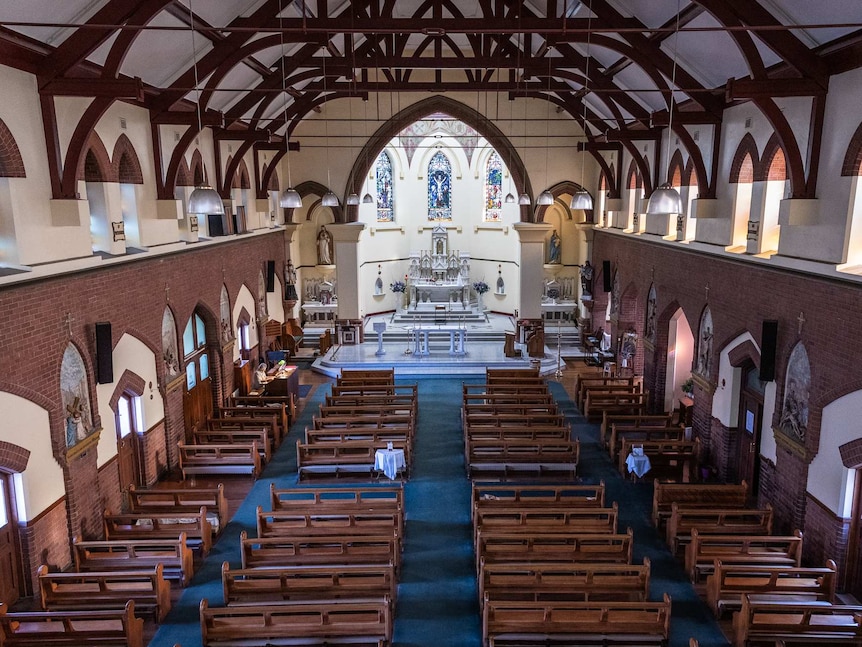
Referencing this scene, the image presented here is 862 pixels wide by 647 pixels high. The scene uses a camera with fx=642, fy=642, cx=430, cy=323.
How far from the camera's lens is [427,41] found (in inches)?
640

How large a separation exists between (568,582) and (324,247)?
2008cm

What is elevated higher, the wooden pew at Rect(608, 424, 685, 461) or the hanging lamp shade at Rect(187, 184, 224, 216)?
the hanging lamp shade at Rect(187, 184, 224, 216)

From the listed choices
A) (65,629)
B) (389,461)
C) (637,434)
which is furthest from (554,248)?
(65,629)

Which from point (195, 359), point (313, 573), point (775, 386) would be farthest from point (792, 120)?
point (195, 359)

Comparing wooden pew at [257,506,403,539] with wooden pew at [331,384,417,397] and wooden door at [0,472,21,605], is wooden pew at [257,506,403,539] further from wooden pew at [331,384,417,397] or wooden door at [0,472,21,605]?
wooden pew at [331,384,417,397]

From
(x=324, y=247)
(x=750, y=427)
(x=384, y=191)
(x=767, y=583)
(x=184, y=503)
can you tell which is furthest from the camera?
(x=384, y=191)

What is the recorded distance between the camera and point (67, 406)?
9898 mm

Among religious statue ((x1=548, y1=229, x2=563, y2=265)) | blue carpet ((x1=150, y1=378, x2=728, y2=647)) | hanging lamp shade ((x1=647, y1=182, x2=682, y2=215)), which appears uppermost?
hanging lamp shade ((x1=647, y1=182, x2=682, y2=215))

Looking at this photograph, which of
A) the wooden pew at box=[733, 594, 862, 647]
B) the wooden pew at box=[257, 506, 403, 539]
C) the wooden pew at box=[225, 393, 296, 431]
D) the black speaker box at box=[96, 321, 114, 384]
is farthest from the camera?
the wooden pew at box=[225, 393, 296, 431]

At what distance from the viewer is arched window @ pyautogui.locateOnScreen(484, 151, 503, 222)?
1161 inches

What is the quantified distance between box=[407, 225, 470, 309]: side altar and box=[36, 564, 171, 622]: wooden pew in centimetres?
2006

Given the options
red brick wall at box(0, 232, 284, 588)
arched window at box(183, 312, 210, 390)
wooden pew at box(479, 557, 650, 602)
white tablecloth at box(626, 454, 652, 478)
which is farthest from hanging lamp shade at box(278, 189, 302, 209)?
white tablecloth at box(626, 454, 652, 478)

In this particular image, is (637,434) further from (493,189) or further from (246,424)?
(493,189)

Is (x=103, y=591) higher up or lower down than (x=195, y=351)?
lower down
